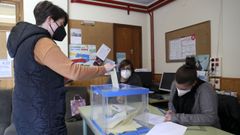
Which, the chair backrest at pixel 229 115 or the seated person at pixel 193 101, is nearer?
the seated person at pixel 193 101

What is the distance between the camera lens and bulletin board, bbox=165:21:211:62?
2.82m

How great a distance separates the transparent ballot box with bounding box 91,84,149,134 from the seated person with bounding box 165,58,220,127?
28cm

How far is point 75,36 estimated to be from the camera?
3420 mm

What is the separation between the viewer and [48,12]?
1161 millimetres

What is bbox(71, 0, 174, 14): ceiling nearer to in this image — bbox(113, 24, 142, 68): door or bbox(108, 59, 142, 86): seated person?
bbox(113, 24, 142, 68): door

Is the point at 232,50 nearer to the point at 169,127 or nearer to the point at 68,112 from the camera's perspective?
the point at 169,127

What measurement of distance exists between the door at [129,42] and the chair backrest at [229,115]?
225cm

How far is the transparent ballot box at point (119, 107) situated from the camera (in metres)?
1.16

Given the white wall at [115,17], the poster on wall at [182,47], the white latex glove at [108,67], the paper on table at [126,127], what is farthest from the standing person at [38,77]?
the white wall at [115,17]

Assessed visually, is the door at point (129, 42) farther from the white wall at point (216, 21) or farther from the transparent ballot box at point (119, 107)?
the transparent ballot box at point (119, 107)

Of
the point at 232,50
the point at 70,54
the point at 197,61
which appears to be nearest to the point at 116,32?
the point at 70,54

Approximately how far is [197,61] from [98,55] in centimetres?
174

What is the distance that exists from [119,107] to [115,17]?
9.26 feet

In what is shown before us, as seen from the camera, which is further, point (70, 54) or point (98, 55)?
point (98, 55)
